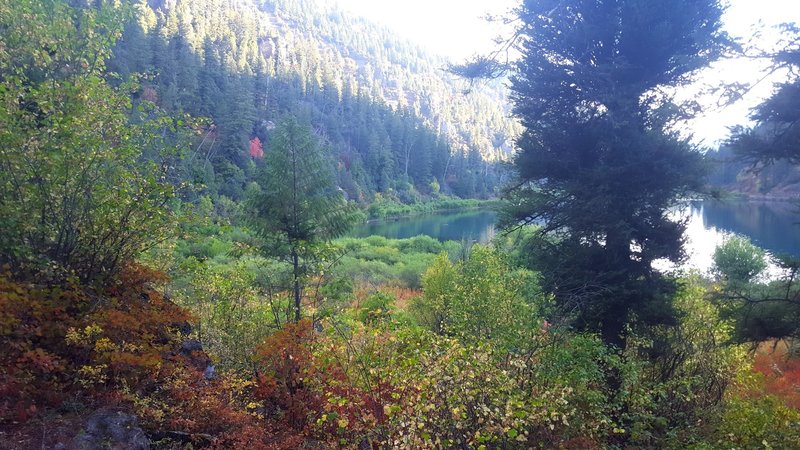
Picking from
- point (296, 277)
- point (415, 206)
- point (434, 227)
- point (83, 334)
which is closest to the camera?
point (83, 334)

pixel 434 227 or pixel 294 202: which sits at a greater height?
pixel 294 202

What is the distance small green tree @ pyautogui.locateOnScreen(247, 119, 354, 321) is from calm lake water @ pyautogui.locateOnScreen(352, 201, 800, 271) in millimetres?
25320

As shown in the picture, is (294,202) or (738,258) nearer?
(294,202)

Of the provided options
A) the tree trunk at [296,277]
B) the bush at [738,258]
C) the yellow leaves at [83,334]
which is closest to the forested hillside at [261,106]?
the bush at [738,258]

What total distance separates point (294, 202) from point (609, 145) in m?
6.24

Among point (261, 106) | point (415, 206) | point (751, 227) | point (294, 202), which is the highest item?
point (261, 106)

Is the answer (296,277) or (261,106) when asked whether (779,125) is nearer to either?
(296,277)

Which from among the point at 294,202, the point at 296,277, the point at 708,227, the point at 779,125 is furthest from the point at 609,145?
the point at 708,227

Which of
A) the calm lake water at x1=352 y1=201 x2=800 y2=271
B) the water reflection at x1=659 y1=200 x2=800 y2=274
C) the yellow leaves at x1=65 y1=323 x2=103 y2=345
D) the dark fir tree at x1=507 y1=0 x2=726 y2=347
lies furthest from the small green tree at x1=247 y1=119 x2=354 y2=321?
the water reflection at x1=659 y1=200 x2=800 y2=274

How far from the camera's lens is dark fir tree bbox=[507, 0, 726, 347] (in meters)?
8.58

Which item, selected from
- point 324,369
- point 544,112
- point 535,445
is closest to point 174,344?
point 324,369

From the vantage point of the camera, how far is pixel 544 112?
32.7ft

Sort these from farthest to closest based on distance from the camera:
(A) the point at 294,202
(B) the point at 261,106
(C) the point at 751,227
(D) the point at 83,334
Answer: (B) the point at 261,106, (C) the point at 751,227, (A) the point at 294,202, (D) the point at 83,334

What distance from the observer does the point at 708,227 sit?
166 feet
